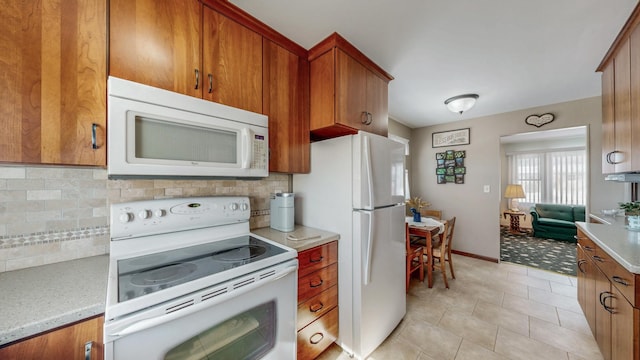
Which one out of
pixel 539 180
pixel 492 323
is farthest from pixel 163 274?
pixel 539 180

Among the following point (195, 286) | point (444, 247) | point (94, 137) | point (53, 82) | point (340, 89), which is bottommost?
point (444, 247)

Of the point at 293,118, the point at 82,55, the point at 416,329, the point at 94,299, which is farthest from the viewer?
the point at 416,329

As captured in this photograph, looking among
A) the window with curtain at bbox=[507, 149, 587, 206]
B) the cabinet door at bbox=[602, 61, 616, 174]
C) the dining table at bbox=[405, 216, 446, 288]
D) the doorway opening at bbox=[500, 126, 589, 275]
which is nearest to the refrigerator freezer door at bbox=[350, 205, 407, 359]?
the dining table at bbox=[405, 216, 446, 288]

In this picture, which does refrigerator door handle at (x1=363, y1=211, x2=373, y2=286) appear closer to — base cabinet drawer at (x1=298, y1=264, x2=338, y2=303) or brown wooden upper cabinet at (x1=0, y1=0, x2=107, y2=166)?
base cabinet drawer at (x1=298, y1=264, x2=338, y2=303)

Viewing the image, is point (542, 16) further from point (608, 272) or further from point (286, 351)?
point (286, 351)

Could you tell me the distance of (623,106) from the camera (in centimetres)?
168

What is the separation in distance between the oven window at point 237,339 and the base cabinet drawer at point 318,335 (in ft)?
1.15

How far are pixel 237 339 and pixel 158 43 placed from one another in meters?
1.52

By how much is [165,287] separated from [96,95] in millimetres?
887

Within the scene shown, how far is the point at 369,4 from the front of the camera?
1340mm

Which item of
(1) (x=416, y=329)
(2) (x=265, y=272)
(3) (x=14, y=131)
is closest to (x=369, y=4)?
(2) (x=265, y=272)

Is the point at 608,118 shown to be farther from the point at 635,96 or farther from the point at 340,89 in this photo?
the point at 340,89

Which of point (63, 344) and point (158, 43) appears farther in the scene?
point (158, 43)

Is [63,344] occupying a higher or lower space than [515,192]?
lower
